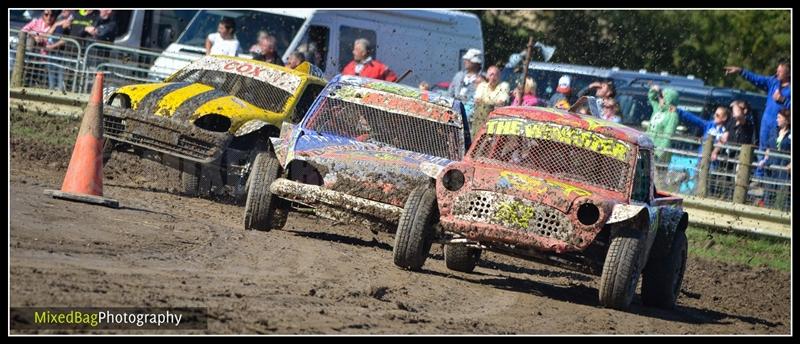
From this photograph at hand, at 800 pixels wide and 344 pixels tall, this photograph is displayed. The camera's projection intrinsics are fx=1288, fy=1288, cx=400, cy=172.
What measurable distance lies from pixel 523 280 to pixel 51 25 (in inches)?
492

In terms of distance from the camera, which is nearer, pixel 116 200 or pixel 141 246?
pixel 141 246

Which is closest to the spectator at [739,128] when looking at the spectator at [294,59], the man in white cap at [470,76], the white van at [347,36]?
the man in white cap at [470,76]

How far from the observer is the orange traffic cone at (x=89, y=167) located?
442 inches

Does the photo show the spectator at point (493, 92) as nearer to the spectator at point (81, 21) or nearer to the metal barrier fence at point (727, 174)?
the metal barrier fence at point (727, 174)

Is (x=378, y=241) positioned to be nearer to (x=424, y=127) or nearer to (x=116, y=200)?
(x=424, y=127)

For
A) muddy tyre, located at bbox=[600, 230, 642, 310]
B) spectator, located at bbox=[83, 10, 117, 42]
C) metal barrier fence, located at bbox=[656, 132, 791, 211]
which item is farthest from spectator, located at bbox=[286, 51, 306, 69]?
muddy tyre, located at bbox=[600, 230, 642, 310]

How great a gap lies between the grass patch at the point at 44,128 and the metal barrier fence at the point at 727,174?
26.2ft

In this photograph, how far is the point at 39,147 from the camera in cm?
1595

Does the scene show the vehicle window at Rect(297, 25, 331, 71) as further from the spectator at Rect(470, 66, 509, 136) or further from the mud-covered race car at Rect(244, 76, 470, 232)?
the mud-covered race car at Rect(244, 76, 470, 232)

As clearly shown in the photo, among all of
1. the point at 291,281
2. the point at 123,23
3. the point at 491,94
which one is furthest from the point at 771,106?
the point at 291,281

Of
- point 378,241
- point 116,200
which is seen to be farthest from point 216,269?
point 378,241

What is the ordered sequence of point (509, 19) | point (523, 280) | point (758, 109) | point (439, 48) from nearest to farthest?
1. point (523, 280)
2. point (758, 109)
3. point (439, 48)
4. point (509, 19)

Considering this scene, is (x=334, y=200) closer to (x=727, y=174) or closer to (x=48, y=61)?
(x=727, y=174)

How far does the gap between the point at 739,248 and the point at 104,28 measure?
10.6 meters
